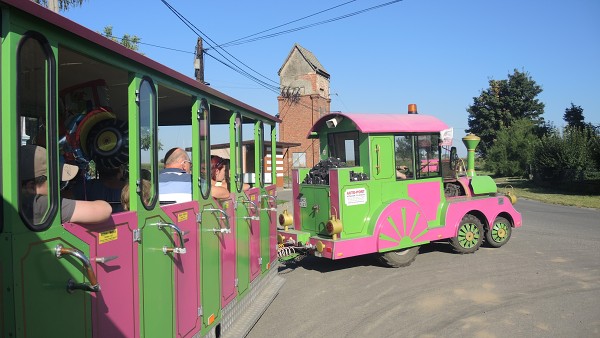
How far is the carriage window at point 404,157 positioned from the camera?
8.03m

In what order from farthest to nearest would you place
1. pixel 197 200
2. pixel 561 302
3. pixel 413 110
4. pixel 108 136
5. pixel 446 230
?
1. pixel 413 110
2. pixel 446 230
3. pixel 561 302
4. pixel 197 200
5. pixel 108 136

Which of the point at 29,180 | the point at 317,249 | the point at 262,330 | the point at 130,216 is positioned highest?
the point at 29,180

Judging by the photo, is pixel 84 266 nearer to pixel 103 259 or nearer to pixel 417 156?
pixel 103 259

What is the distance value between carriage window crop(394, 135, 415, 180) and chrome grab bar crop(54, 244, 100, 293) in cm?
642

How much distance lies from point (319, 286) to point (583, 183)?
23.8 m

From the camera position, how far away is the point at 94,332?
2342 mm

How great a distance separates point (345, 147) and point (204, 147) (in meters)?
4.90

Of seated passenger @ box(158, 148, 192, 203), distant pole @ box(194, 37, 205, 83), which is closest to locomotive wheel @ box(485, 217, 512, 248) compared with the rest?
seated passenger @ box(158, 148, 192, 203)

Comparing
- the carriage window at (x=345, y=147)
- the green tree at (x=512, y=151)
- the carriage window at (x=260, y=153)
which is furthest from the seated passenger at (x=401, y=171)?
the green tree at (x=512, y=151)

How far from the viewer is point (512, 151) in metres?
38.8

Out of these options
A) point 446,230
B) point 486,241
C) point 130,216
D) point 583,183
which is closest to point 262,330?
point 130,216

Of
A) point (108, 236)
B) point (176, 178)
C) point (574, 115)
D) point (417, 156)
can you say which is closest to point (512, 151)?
point (574, 115)

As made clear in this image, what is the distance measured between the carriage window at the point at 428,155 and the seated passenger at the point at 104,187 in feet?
19.1

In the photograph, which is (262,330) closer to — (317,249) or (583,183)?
(317,249)
